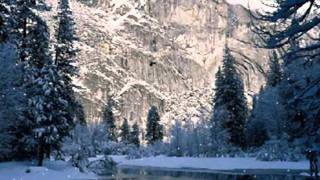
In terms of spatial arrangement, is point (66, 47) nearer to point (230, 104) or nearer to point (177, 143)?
point (230, 104)

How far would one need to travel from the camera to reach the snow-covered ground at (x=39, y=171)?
30605mm

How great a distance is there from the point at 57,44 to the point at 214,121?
27.0 metres

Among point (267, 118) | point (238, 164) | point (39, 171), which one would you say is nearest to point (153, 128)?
point (267, 118)

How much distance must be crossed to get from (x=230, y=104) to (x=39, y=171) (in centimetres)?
3322

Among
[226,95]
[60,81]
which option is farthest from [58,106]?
[226,95]

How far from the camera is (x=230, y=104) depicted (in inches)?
2404

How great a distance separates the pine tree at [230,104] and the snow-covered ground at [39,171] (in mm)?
26427

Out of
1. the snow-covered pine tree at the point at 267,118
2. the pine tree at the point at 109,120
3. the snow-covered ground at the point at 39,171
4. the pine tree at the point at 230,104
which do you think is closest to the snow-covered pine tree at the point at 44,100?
the snow-covered ground at the point at 39,171

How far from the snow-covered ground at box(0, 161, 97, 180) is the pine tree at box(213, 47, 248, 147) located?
26.4 m

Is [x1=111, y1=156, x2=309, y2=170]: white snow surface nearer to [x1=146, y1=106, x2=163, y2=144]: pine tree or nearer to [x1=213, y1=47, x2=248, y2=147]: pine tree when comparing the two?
[x1=213, y1=47, x2=248, y2=147]: pine tree

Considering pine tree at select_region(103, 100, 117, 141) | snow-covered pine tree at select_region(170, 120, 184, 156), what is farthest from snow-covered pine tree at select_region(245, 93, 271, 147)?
pine tree at select_region(103, 100, 117, 141)

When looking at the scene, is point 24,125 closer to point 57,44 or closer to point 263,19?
point 57,44

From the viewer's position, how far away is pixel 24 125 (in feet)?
117

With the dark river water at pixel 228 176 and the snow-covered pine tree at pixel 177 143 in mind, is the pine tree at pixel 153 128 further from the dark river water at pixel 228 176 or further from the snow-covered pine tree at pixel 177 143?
the dark river water at pixel 228 176
